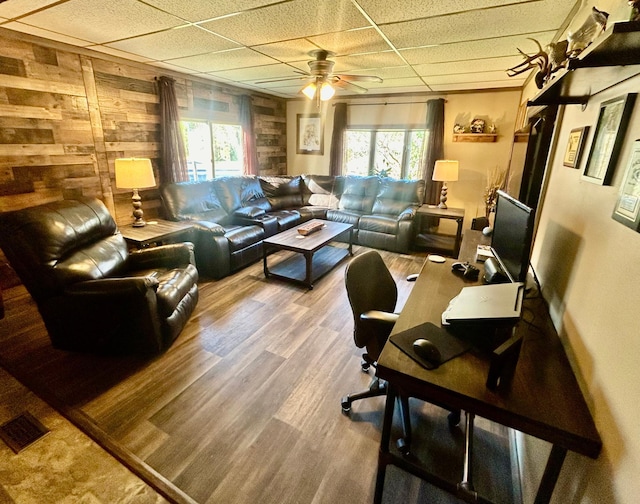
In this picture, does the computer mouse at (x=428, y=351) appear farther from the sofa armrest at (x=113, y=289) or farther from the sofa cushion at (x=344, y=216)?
the sofa cushion at (x=344, y=216)

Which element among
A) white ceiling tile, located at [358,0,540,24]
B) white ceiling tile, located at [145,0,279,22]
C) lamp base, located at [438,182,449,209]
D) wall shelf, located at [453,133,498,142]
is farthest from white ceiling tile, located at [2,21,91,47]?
wall shelf, located at [453,133,498,142]

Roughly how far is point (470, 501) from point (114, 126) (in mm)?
4379

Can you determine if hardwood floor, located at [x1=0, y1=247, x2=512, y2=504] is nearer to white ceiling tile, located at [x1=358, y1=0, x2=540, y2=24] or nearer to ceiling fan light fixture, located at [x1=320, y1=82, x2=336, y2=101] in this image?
ceiling fan light fixture, located at [x1=320, y1=82, x2=336, y2=101]

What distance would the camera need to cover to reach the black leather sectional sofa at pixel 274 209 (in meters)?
3.67

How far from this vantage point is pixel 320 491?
4.68 ft

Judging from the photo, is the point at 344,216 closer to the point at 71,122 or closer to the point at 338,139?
the point at 338,139

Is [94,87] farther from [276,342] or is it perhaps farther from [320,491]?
[320,491]

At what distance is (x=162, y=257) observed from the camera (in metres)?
2.78

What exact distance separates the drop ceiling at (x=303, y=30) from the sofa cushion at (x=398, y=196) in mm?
1700

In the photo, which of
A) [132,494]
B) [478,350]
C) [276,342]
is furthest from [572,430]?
[276,342]

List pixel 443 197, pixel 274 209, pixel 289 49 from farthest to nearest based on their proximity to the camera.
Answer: pixel 274 209 < pixel 443 197 < pixel 289 49

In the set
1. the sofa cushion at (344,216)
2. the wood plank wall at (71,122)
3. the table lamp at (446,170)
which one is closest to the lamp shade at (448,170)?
the table lamp at (446,170)

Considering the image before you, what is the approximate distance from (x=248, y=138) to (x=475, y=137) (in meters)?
3.63

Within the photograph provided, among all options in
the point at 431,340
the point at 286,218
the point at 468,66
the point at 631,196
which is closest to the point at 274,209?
the point at 286,218
